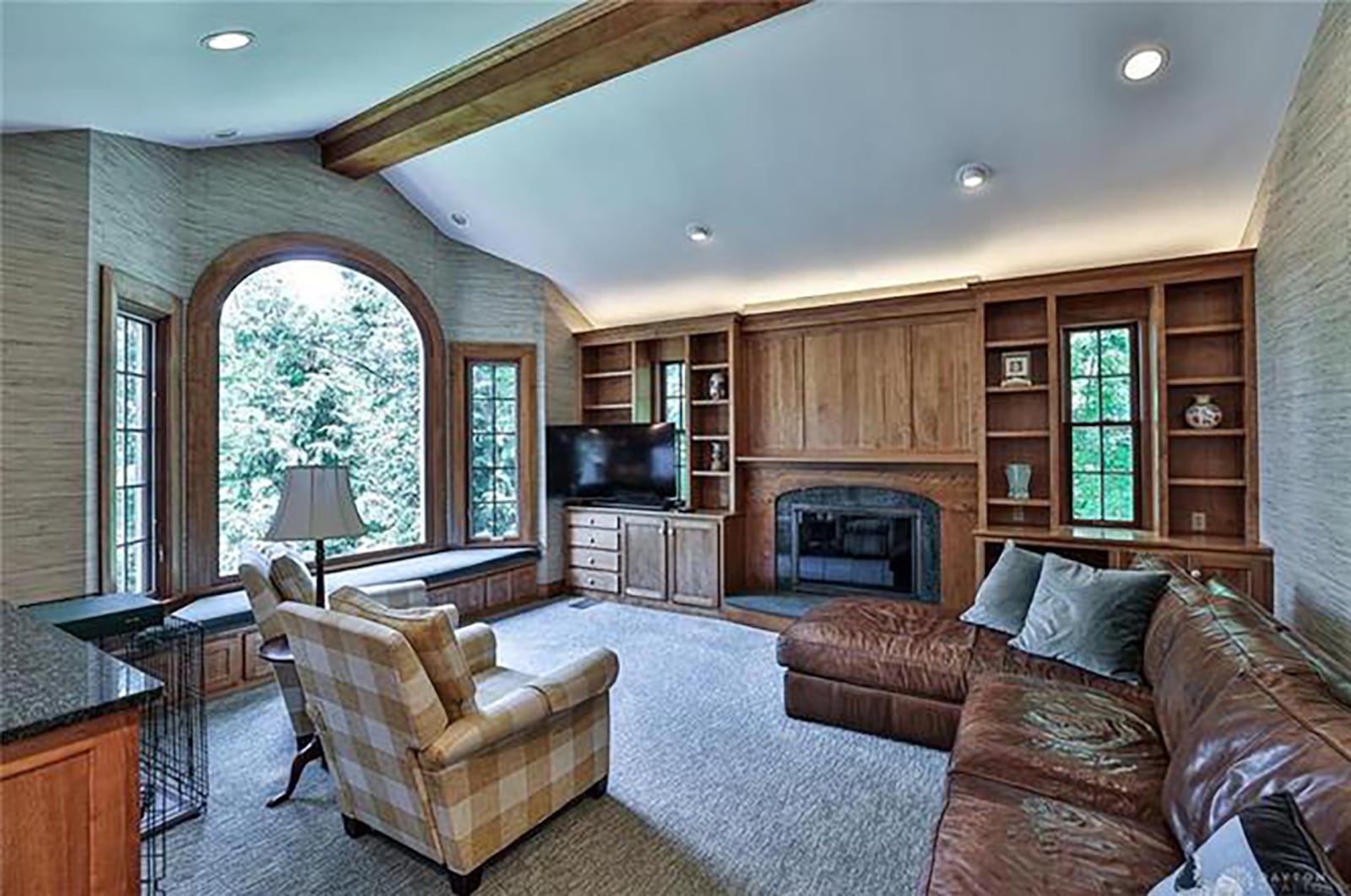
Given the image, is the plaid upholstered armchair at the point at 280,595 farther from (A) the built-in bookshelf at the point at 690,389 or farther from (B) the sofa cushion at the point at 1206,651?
(A) the built-in bookshelf at the point at 690,389

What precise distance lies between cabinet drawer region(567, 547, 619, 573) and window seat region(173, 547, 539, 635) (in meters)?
0.40

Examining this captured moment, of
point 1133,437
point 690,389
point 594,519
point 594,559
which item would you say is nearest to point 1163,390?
point 1133,437

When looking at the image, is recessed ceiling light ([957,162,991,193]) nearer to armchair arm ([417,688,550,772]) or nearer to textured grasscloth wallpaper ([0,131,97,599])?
armchair arm ([417,688,550,772])

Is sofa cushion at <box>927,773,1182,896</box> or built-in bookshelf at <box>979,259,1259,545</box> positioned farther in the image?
built-in bookshelf at <box>979,259,1259,545</box>

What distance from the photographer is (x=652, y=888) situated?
220 centimetres

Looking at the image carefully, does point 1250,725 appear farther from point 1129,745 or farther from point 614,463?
point 614,463

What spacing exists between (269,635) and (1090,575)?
151 inches

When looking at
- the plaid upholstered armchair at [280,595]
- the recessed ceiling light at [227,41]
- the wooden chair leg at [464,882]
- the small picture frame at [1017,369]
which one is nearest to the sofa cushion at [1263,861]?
the wooden chair leg at [464,882]

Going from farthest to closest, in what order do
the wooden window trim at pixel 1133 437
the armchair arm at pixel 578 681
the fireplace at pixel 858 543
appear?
the fireplace at pixel 858 543, the wooden window trim at pixel 1133 437, the armchair arm at pixel 578 681

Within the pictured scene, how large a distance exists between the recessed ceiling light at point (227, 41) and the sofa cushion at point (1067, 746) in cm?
393

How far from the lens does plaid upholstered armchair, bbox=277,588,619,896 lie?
2090 millimetres

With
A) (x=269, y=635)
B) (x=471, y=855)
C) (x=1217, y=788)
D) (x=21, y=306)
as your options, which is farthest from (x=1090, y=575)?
(x=21, y=306)

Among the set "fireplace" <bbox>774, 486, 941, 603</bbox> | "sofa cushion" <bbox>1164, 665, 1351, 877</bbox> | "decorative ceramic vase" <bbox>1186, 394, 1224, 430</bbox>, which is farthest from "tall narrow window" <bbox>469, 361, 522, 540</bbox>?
"sofa cushion" <bbox>1164, 665, 1351, 877</bbox>

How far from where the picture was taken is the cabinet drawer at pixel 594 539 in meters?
6.08
